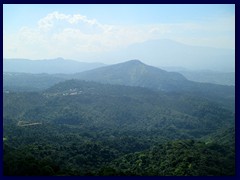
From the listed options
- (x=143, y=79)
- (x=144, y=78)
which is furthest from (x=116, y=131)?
(x=144, y=78)

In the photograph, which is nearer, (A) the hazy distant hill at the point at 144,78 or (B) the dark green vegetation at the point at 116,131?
(B) the dark green vegetation at the point at 116,131

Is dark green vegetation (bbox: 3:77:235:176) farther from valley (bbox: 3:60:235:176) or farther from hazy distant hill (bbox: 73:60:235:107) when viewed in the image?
hazy distant hill (bbox: 73:60:235:107)

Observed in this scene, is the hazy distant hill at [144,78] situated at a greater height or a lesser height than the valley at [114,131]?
greater

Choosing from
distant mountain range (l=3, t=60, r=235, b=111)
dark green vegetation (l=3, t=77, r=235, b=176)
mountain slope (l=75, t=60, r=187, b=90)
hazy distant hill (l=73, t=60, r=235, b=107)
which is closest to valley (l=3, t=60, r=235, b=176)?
dark green vegetation (l=3, t=77, r=235, b=176)

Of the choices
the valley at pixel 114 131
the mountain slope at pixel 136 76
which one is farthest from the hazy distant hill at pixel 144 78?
the valley at pixel 114 131

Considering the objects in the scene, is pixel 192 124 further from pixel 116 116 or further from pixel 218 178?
pixel 218 178

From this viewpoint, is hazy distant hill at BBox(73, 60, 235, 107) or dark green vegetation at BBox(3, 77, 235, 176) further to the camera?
hazy distant hill at BBox(73, 60, 235, 107)

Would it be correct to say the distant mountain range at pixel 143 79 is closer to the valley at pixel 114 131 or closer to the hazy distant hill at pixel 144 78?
the hazy distant hill at pixel 144 78

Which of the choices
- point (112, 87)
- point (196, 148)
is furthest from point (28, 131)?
point (112, 87)

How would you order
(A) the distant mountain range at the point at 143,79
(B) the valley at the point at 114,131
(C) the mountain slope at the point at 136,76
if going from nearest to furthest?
1. (B) the valley at the point at 114,131
2. (A) the distant mountain range at the point at 143,79
3. (C) the mountain slope at the point at 136,76
